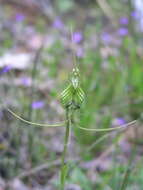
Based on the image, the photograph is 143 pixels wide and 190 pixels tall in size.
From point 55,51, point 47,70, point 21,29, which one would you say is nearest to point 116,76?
point 47,70

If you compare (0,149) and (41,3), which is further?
(41,3)

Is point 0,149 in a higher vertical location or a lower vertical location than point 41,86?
lower

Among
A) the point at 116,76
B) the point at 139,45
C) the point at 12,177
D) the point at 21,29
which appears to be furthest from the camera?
the point at 21,29

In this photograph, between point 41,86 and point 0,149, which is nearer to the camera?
point 0,149

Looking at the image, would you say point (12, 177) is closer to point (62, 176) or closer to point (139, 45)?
point (62, 176)

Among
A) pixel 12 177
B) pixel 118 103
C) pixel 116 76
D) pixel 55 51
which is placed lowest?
pixel 12 177

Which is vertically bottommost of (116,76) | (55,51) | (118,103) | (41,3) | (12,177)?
(12,177)

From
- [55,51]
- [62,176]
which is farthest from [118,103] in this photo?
[62,176]

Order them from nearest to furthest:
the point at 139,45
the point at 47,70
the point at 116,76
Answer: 1. the point at 116,76
2. the point at 47,70
3. the point at 139,45

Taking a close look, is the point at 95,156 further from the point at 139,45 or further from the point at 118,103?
the point at 139,45
